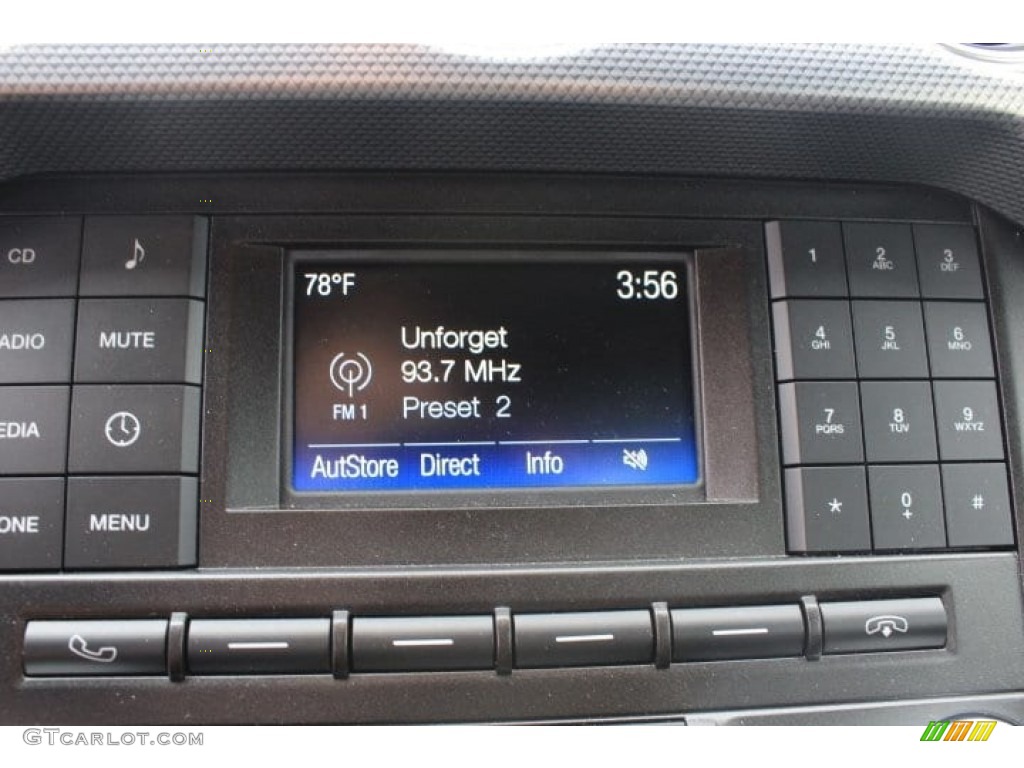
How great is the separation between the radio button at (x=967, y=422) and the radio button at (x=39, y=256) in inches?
50.4

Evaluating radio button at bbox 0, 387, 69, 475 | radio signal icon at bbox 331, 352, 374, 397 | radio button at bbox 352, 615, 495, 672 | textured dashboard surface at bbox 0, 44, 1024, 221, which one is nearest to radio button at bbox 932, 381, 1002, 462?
textured dashboard surface at bbox 0, 44, 1024, 221

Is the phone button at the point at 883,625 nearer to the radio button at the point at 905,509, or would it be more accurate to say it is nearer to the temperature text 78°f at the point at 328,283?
the radio button at the point at 905,509

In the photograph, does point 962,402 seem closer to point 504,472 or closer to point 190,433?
point 504,472

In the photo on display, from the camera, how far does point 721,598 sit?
3.51 ft

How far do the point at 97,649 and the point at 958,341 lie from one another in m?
1.31

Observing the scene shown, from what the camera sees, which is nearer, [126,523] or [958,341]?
[126,523]

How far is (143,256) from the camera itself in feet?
3.57

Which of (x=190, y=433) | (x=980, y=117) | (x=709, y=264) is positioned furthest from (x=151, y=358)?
(x=980, y=117)

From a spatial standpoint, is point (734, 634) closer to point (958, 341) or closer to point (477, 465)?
point (477, 465)

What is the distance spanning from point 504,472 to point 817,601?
0.48 m

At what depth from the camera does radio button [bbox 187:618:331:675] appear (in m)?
1.01

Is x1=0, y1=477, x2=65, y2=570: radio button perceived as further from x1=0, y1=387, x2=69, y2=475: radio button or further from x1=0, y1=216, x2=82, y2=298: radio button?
x1=0, y1=216, x2=82, y2=298: radio button

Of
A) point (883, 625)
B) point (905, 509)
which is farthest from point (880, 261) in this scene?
point (883, 625)

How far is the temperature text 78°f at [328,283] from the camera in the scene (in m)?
1.11
